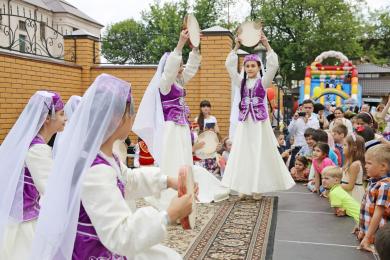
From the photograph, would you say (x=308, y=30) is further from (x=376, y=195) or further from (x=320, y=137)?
(x=376, y=195)

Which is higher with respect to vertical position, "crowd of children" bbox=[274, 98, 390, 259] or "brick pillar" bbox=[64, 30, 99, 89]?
"brick pillar" bbox=[64, 30, 99, 89]

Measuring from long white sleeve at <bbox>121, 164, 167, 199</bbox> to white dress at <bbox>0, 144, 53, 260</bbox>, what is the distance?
63cm

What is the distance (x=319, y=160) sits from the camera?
251 inches

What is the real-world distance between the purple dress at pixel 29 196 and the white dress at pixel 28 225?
43 mm

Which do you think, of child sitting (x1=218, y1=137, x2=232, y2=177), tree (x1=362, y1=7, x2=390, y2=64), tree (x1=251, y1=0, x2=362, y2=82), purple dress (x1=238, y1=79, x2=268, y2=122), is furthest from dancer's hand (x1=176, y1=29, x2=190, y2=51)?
tree (x1=362, y1=7, x2=390, y2=64)

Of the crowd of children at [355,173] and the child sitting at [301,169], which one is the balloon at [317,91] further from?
the child sitting at [301,169]

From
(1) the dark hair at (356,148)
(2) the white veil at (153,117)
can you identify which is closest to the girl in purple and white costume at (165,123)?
(2) the white veil at (153,117)

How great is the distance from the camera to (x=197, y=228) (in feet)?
14.8

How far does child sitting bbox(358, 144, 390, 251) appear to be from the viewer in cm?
360

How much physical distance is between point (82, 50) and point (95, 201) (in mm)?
8386

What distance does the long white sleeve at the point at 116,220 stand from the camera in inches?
69.6

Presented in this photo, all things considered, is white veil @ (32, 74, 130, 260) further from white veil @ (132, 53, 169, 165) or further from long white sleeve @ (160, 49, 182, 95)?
white veil @ (132, 53, 169, 165)

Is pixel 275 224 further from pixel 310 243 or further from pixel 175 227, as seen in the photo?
pixel 175 227

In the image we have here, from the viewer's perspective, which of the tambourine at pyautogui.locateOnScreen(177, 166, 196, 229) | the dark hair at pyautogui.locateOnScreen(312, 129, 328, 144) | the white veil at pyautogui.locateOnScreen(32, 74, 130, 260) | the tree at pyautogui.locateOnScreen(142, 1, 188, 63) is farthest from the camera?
the tree at pyautogui.locateOnScreen(142, 1, 188, 63)
